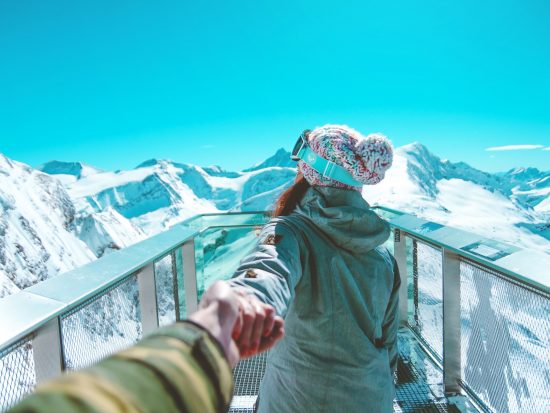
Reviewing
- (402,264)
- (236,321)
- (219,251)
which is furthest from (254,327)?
(402,264)

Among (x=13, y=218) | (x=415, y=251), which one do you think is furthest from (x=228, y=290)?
(x=13, y=218)

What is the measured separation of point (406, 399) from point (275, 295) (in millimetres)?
2269

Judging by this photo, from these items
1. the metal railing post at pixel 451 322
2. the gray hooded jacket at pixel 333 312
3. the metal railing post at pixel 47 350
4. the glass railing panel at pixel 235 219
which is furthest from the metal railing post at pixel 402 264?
the metal railing post at pixel 47 350

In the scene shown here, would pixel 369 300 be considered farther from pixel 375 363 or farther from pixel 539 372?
pixel 539 372

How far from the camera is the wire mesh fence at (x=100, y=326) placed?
133cm

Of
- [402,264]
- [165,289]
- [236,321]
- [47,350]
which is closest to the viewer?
[236,321]

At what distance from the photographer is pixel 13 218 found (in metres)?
77.5

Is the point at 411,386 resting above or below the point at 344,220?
below

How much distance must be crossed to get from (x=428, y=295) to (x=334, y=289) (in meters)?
2.17

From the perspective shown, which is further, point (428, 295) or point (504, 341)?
point (428, 295)

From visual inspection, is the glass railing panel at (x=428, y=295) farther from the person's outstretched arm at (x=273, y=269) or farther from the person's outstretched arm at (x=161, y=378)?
the person's outstretched arm at (x=161, y=378)

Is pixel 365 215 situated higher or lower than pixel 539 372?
higher

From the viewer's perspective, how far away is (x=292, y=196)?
1388 mm

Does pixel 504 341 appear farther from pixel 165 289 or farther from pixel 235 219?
pixel 235 219
